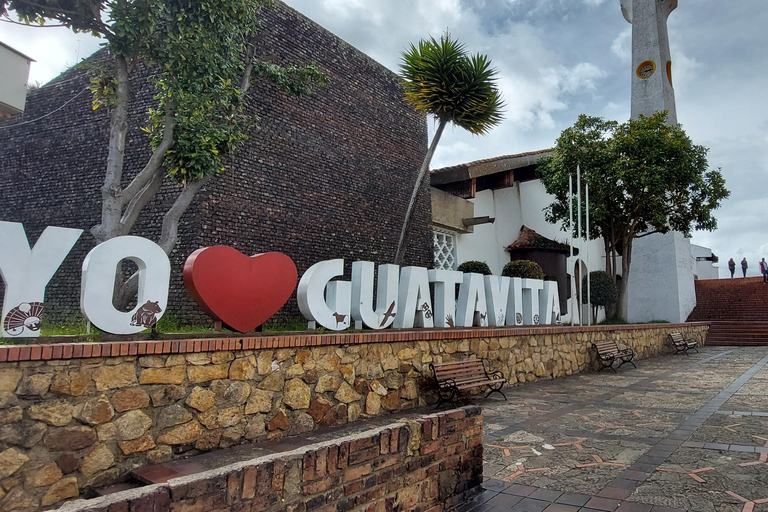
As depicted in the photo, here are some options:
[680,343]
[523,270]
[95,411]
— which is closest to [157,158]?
[95,411]

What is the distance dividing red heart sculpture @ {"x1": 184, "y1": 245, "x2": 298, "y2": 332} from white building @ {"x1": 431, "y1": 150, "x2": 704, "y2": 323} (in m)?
9.07

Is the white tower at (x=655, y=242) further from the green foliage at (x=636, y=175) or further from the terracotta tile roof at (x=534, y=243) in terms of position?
the terracotta tile roof at (x=534, y=243)

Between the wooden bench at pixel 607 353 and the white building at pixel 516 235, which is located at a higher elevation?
the white building at pixel 516 235

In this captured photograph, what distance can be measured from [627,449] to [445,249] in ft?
37.4

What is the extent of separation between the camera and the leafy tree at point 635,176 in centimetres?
1761

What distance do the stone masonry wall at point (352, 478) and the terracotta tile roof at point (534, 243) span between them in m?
15.2

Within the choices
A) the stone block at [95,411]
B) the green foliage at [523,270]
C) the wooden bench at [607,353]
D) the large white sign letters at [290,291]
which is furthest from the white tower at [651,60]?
the stone block at [95,411]

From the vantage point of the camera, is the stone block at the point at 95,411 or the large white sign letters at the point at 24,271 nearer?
the stone block at the point at 95,411

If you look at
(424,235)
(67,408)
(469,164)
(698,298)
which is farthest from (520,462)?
(698,298)

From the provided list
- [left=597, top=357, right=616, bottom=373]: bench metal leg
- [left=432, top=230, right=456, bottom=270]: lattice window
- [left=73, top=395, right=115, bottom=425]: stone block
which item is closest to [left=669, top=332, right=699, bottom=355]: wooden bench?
[left=597, top=357, right=616, bottom=373]: bench metal leg

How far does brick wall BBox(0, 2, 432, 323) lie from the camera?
945 centimetres

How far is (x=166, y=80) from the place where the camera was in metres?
7.07

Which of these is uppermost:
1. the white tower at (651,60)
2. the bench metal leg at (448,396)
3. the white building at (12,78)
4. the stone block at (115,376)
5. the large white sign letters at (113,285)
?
the white tower at (651,60)

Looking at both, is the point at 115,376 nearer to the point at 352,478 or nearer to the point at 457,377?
the point at 352,478
